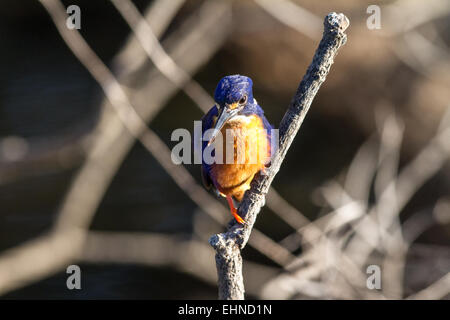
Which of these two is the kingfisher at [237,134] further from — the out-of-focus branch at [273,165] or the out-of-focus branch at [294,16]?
the out-of-focus branch at [294,16]

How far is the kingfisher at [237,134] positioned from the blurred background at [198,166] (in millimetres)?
1303

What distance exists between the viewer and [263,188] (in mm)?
1961

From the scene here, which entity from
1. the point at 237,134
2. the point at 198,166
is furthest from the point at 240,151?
the point at 198,166

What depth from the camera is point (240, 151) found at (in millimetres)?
2246

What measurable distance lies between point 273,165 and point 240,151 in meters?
0.32

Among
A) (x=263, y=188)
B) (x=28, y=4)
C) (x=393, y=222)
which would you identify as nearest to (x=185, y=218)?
(x=393, y=222)

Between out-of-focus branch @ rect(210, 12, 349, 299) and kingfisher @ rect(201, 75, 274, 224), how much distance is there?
0.58 ft

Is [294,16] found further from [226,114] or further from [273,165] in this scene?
[273,165]

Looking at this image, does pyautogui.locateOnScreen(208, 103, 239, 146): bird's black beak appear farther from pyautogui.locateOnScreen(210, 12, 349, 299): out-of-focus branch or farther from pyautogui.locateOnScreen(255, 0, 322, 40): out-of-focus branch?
pyautogui.locateOnScreen(255, 0, 322, 40): out-of-focus branch

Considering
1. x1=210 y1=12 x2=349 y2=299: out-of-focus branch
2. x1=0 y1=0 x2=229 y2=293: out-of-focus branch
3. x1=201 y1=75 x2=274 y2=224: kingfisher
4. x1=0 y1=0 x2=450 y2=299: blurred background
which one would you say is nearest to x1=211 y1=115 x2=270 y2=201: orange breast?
x1=201 y1=75 x2=274 y2=224: kingfisher

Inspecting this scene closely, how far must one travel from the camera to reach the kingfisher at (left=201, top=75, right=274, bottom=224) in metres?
2.16

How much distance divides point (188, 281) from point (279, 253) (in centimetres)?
148

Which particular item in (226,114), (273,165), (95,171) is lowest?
(273,165)
